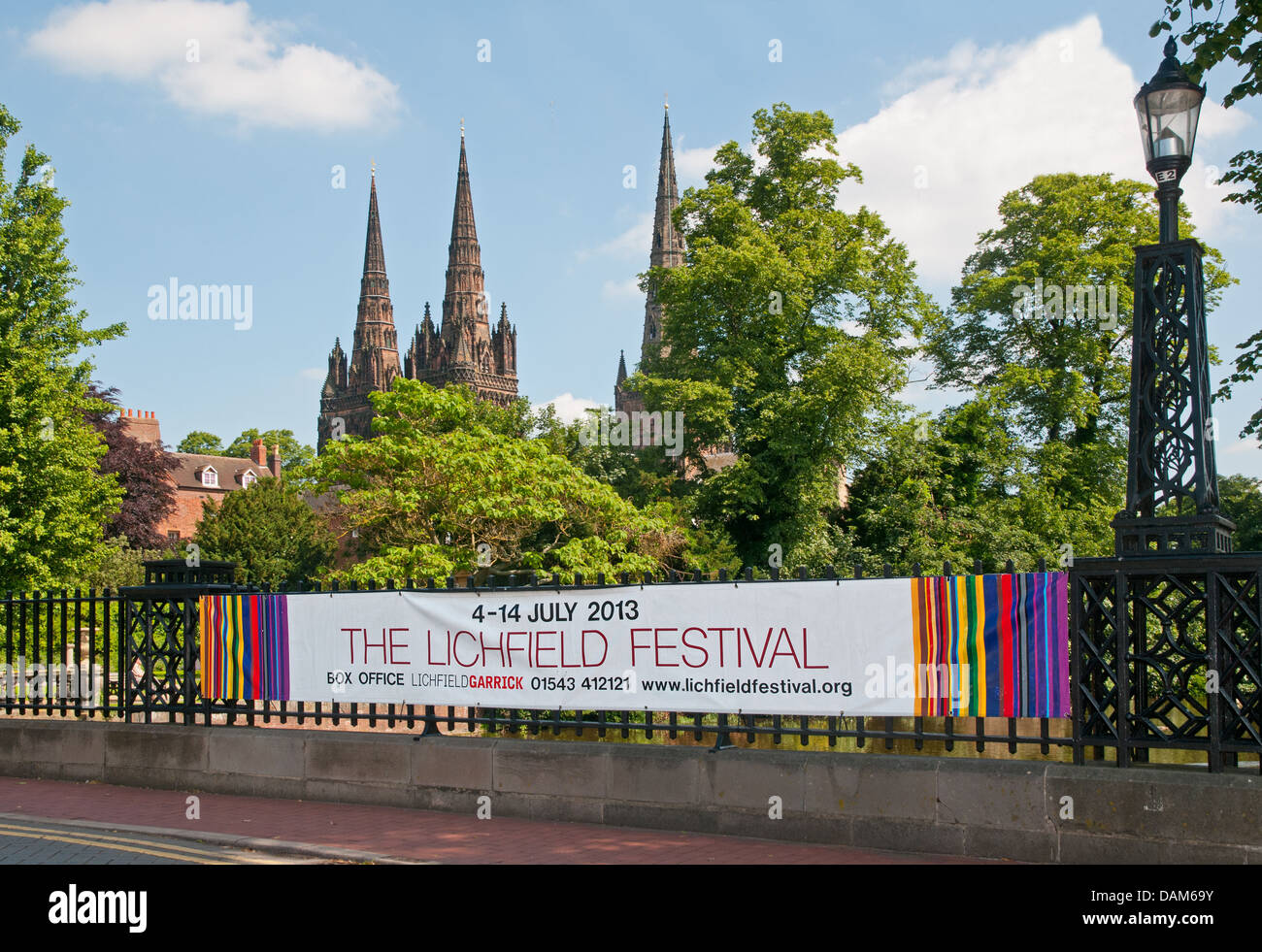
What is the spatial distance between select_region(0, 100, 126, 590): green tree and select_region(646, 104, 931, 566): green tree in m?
17.3

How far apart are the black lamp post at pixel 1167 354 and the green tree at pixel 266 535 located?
60.2 meters

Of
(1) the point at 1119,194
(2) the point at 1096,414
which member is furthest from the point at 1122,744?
(1) the point at 1119,194

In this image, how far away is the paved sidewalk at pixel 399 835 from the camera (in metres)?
7.81

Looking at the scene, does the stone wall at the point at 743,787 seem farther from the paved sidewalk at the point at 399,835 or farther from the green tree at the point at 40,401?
the green tree at the point at 40,401

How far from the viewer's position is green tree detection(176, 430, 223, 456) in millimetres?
118875

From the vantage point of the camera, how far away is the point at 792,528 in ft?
119

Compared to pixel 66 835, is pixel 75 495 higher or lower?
higher

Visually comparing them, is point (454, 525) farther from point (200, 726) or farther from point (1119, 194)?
point (1119, 194)

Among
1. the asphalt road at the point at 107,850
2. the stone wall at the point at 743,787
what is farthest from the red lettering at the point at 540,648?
the asphalt road at the point at 107,850

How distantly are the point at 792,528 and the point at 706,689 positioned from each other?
27.9m
